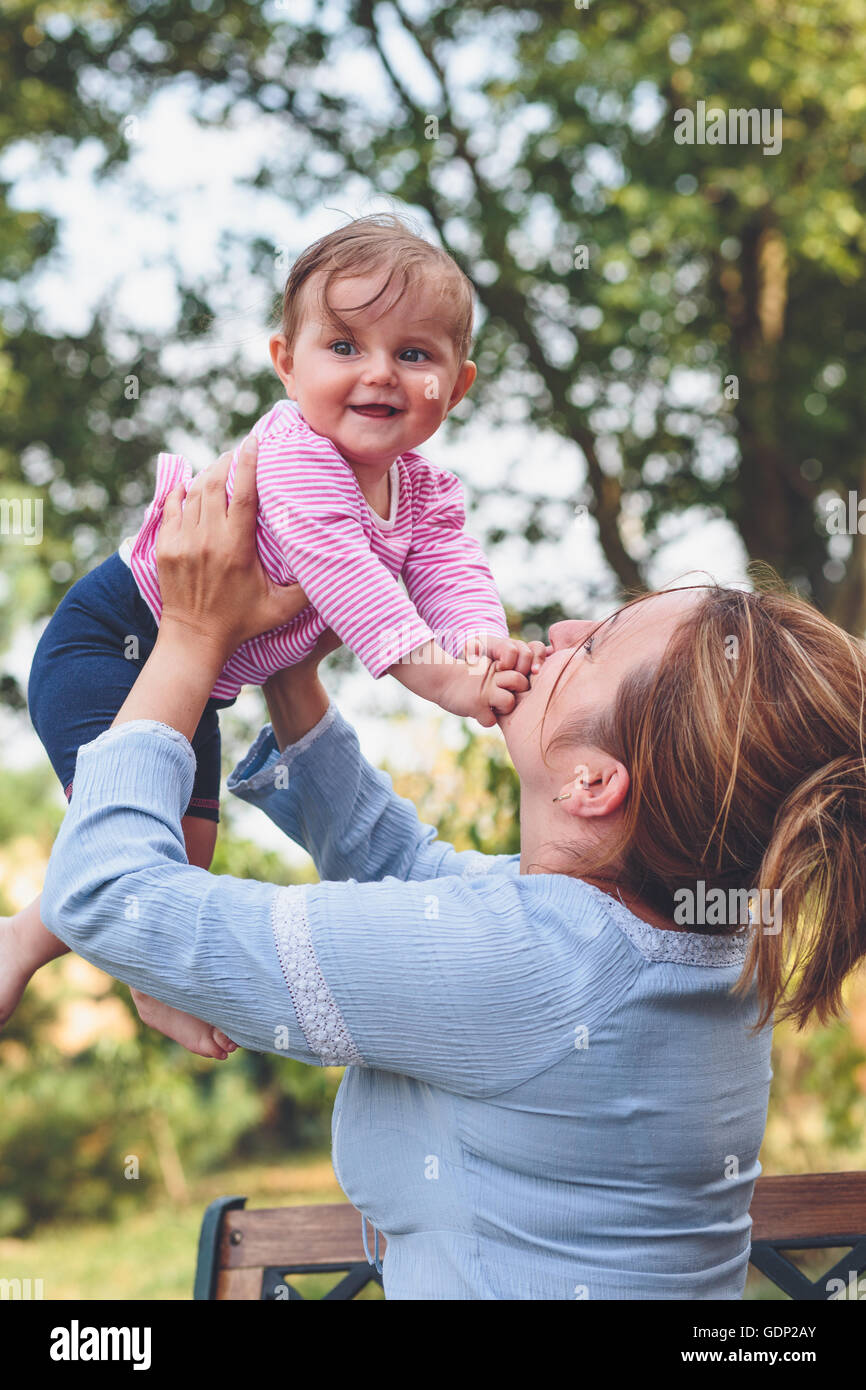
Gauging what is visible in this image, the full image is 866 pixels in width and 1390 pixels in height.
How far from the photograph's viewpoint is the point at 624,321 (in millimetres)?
6434

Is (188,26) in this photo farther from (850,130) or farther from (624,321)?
(850,130)

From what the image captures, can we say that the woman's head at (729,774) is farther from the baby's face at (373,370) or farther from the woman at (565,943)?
the baby's face at (373,370)

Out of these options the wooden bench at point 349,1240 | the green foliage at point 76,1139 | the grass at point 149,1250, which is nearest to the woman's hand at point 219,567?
the wooden bench at point 349,1240

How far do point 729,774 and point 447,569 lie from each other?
641mm

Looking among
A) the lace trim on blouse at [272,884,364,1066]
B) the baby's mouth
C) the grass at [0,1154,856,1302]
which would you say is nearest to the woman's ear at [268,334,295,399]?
the baby's mouth

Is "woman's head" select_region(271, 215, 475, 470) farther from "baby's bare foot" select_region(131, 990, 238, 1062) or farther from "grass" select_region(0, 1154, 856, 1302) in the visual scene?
"grass" select_region(0, 1154, 856, 1302)

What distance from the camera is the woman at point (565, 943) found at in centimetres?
140

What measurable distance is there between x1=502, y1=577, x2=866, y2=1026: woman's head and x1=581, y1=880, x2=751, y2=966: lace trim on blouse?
0.8 inches

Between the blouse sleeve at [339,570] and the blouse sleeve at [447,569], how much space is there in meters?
0.21

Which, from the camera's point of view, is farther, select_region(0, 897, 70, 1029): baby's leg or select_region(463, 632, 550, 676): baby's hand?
select_region(0, 897, 70, 1029): baby's leg

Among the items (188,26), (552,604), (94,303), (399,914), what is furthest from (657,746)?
(188,26)

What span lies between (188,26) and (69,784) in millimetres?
6746

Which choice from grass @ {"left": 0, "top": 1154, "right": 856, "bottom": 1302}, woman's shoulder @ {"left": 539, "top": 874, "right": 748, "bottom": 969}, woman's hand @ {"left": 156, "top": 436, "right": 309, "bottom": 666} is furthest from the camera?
grass @ {"left": 0, "top": 1154, "right": 856, "bottom": 1302}

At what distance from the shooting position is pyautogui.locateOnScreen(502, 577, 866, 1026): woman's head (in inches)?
57.7
